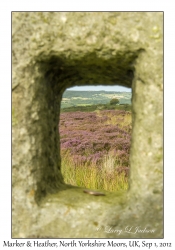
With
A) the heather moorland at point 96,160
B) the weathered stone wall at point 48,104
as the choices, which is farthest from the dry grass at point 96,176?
the weathered stone wall at point 48,104

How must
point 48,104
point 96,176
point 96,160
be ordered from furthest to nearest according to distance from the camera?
point 96,160 → point 96,176 → point 48,104

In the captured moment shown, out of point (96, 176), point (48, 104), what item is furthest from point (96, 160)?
point (48, 104)

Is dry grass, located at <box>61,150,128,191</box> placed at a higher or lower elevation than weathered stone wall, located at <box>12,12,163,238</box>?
lower

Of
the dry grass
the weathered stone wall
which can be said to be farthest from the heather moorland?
the weathered stone wall

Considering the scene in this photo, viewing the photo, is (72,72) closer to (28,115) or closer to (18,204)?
(28,115)

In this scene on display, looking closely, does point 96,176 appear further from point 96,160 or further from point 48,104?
point 48,104

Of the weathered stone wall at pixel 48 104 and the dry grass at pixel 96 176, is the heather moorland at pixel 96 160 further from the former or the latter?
the weathered stone wall at pixel 48 104

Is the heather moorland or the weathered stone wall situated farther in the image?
the heather moorland

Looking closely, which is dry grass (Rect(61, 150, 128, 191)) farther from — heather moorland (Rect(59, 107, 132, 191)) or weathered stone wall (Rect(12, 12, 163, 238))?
weathered stone wall (Rect(12, 12, 163, 238))
